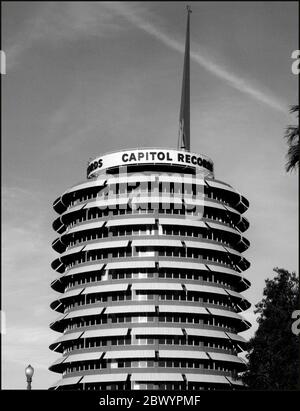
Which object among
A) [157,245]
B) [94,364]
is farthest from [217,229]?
[94,364]

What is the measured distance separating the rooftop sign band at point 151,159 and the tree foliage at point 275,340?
2277 inches

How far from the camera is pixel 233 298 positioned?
140m

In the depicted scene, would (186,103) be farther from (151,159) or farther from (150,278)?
(150,278)

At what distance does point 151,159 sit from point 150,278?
2198 centimetres

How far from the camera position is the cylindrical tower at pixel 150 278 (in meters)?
131

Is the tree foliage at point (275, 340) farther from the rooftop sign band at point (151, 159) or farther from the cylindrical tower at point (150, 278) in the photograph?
the rooftop sign band at point (151, 159)

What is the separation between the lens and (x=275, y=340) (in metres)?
84.8

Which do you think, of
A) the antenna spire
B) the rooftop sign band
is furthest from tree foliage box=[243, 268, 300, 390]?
the antenna spire

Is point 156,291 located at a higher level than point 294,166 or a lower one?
higher

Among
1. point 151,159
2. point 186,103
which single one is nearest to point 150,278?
point 151,159
